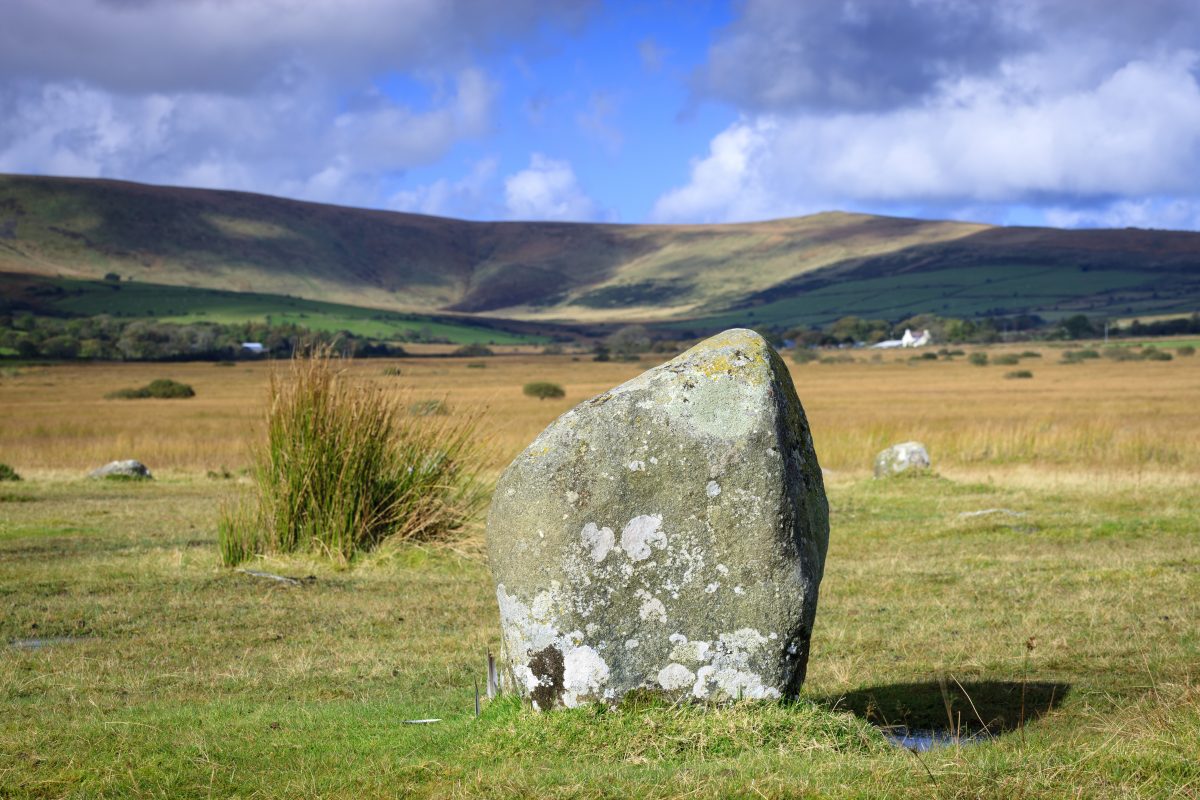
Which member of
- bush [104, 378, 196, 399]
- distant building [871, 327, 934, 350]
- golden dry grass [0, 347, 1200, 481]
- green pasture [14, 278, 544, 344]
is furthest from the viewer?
green pasture [14, 278, 544, 344]

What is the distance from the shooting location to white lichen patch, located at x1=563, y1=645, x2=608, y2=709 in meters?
7.04

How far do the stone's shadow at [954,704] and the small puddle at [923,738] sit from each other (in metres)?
0.05

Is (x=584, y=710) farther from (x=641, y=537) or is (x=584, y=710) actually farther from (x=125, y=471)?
(x=125, y=471)

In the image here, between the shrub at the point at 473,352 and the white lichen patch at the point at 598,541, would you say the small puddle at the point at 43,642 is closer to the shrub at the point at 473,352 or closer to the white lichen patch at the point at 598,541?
the white lichen patch at the point at 598,541

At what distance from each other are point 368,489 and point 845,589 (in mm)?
6416

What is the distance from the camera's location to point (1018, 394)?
175 ft

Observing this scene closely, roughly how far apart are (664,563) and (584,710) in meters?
0.97

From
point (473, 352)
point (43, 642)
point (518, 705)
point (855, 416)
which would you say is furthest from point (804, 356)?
point (518, 705)

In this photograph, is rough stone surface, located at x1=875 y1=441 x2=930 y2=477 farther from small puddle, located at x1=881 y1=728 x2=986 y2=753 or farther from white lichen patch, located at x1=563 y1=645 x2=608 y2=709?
white lichen patch, located at x1=563 y1=645 x2=608 y2=709

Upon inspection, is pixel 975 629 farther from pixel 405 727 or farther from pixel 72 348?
pixel 72 348

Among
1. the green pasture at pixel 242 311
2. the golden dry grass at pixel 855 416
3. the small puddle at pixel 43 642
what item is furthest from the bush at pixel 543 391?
the green pasture at pixel 242 311

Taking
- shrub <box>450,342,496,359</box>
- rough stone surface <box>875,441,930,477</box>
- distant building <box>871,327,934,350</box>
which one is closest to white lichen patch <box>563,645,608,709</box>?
rough stone surface <box>875,441,930,477</box>

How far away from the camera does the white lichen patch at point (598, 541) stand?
7.05 metres

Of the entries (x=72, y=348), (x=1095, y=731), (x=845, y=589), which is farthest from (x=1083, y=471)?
(x=72, y=348)
